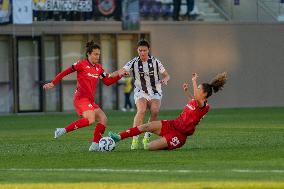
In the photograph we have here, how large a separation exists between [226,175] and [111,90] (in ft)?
114

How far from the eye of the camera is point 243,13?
2036 inches

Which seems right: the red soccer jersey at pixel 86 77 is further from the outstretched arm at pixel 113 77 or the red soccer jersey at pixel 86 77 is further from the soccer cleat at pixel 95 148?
the soccer cleat at pixel 95 148

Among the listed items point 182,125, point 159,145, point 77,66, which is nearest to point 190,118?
point 182,125

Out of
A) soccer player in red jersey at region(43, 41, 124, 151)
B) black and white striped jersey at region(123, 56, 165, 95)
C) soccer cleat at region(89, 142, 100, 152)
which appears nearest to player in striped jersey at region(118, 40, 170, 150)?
black and white striped jersey at region(123, 56, 165, 95)

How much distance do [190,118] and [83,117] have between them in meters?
2.31

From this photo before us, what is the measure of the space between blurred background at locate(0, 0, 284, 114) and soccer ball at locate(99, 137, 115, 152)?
1014 inches

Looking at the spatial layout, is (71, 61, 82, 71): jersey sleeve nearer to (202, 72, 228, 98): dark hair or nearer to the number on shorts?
the number on shorts

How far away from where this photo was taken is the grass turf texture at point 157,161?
14.0 m

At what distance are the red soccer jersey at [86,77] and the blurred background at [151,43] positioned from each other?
79.3 feet

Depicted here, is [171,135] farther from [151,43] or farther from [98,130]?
[151,43]

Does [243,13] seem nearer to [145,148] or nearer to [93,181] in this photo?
[145,148]

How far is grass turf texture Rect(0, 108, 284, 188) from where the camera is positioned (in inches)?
550

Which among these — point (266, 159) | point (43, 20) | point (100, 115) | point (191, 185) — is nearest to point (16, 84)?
point (43, 20)

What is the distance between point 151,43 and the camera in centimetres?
4944
